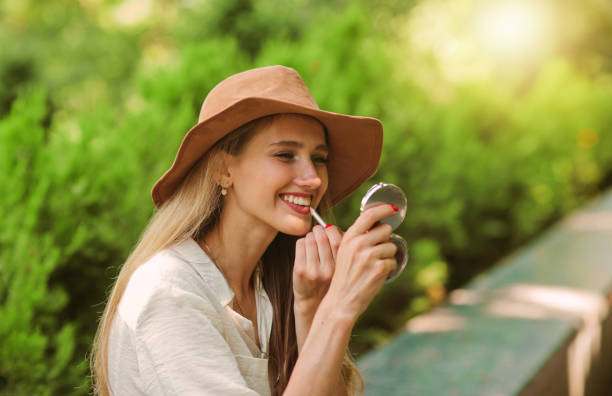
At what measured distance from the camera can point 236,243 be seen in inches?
86.1

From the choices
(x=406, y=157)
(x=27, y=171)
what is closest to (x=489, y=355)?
(x=406, y=157)

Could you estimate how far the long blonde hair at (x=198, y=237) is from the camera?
6.49 ft

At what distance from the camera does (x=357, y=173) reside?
8.03ft

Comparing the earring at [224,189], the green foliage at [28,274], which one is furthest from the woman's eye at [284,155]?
the green foliage at [28,274]

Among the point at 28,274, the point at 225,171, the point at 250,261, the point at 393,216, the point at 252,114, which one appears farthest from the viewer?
the point at 28,274

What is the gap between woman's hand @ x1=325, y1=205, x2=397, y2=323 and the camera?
5.25ft

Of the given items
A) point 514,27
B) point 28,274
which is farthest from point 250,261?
point 514,27

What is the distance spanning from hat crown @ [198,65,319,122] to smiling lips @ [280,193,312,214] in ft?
1.06

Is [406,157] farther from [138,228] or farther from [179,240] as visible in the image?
[179,240]

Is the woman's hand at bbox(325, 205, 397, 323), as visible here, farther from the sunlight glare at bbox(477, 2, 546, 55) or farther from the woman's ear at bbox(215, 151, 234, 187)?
the sunlight glare at bbox(477, 2, 546, 55)

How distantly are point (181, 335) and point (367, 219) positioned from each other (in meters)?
0.62

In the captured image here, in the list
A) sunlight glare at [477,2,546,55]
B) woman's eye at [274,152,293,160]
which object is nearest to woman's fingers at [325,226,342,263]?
woman's eye at [274,152,293,160]

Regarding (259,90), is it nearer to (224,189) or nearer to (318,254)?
(224,189)

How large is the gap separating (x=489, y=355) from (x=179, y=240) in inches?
101
